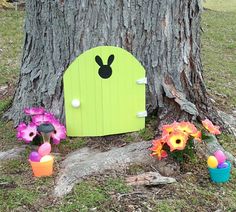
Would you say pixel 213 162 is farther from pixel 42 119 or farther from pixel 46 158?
pixel 42 119

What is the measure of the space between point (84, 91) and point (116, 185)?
80 centimetres

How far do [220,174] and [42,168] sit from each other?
46.5 inches

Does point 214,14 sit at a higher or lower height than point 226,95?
higher

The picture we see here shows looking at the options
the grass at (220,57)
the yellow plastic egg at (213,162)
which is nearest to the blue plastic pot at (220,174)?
the yellow plastic egg at (213,162)

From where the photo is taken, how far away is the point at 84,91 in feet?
11.4

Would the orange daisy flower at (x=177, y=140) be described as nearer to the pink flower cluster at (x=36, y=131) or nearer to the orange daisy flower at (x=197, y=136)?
the orange daisy flower at (x=197, y=136)

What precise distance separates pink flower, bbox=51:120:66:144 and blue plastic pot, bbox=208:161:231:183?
107 cm

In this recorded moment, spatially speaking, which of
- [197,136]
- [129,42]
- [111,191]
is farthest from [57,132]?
[197,136]

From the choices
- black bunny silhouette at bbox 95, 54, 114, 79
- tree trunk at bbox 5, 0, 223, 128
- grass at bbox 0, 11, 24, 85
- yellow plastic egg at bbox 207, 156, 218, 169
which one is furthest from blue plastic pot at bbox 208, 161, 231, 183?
grass at bbox 0, 11, 24, 85

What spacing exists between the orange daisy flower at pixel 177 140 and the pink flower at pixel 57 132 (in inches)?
31.8

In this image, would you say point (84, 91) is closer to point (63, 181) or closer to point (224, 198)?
point (63, 181)

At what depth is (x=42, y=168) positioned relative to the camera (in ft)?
10.2

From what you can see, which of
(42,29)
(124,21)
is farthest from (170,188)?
(42,29)

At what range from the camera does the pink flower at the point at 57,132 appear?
3404mm
